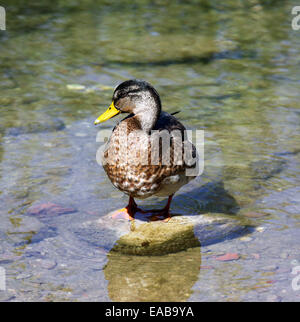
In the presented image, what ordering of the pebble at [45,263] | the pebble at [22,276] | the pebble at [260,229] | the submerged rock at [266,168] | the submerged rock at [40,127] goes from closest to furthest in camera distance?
the pebble at [22,276] < the pebble at [45,263] < the pebble at [260,229] < the submerged rock at [266,168] < the submerged rock at [40,127]

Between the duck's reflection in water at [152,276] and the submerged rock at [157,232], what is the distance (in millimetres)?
124

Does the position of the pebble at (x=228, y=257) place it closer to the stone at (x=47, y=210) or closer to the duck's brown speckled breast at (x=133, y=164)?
the duck's brown speckled breast at (x=133, y=164)

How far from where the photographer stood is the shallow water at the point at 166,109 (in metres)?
4.06

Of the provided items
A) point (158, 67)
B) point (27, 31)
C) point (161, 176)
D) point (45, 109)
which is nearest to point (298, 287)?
point (161, 176)

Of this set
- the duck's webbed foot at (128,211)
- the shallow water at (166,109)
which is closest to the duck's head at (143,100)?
the duck's webbed foot at (128,211)

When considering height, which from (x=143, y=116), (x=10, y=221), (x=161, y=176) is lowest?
(x=10, y=221)

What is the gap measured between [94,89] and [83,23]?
317cm

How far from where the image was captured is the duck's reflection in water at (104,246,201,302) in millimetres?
3863

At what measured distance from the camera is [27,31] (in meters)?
9.88

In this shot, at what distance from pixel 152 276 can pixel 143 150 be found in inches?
→ 38.4

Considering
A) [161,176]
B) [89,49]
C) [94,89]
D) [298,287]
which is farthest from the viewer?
[89,49]

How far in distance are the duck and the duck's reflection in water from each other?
561mm

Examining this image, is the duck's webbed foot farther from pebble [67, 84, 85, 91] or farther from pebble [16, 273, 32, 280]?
pebble [67, 84, 85, 91]
